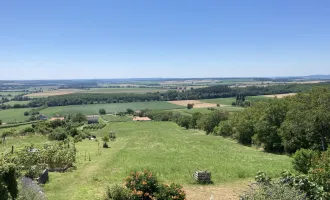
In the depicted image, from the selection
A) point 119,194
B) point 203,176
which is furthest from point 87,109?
point 119,194

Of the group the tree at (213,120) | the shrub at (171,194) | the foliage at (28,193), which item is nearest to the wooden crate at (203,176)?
the shrub at (171,194)

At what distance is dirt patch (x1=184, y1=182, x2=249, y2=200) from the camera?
15305 millimetres

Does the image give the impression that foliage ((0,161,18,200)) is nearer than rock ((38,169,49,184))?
Yes

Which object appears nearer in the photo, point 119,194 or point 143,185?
point 143,185

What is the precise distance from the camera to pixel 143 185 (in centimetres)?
1354

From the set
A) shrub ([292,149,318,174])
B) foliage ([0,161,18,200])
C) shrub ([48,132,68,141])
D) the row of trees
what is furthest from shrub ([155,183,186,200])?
shrub ([48,132,68,141])

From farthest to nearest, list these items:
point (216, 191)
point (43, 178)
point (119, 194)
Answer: point (43, 178)
point (216, 191)
point (119, 194)

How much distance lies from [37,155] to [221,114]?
54041 mm

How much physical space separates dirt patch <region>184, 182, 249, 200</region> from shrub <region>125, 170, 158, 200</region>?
269 centimetres

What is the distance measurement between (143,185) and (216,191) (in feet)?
17.1

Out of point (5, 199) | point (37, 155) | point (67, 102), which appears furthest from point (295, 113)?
point (67, 102)

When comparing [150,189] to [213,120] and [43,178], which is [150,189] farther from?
[213,120]

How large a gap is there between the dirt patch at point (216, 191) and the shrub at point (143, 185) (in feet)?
8.84

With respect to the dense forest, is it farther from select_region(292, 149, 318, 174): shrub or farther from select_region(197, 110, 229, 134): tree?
select_region(292, 149, 318, 174): shrub
